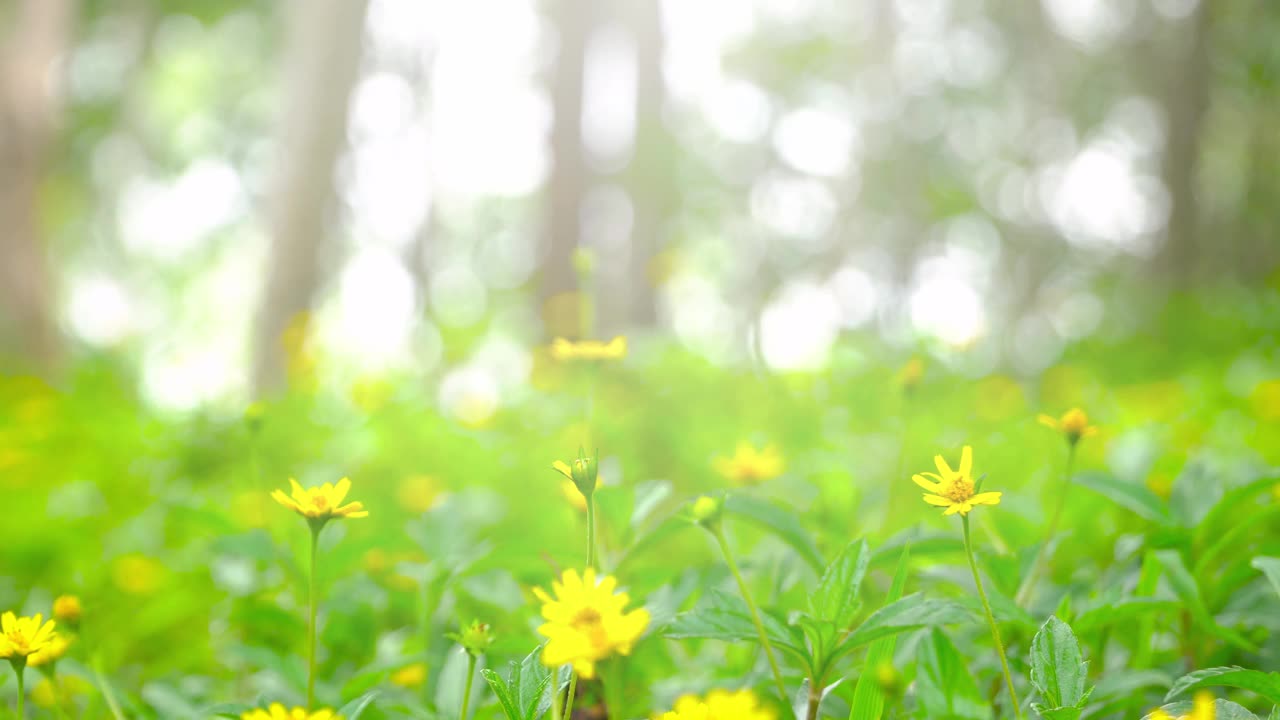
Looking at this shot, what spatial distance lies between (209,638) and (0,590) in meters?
0.43

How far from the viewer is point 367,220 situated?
15.2 metres

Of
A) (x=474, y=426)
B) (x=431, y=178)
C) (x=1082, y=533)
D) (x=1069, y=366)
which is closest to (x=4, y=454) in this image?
(x=474, y=426)

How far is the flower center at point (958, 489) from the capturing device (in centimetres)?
76

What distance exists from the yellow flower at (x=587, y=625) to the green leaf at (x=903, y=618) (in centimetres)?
20

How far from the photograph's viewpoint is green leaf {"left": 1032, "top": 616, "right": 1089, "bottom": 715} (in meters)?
0.70

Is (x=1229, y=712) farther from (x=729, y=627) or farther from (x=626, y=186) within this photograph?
(x=626, y=186)

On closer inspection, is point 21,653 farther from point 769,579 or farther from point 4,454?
point 4,454

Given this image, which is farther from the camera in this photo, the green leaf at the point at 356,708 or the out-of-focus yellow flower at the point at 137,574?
the out-of-focus yellow flower at the point at 137,574

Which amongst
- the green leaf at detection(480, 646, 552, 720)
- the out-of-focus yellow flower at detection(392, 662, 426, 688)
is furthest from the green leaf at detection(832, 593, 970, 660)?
the out-of-focus yellow flower at detection(392, 662, 426, 688)

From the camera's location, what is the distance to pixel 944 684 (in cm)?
82

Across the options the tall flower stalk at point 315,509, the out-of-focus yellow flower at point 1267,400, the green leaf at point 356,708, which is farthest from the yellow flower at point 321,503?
the out-of-focus yellow flower at point 1267,400

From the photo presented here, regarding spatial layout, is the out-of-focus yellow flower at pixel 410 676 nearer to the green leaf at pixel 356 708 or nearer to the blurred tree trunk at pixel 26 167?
the green leaf at pixel 356 708

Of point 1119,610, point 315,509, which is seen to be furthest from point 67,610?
point 1119,610

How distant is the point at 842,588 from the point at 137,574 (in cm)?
128
